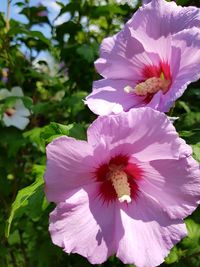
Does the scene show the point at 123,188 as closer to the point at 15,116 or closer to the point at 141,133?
the point at 141,133

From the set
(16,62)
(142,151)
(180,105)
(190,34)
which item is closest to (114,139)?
(142,151)

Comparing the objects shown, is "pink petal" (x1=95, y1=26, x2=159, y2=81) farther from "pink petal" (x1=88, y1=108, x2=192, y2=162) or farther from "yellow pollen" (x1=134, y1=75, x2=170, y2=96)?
"pink petal" (x1=88, y1=108, x2=192, y2=162)

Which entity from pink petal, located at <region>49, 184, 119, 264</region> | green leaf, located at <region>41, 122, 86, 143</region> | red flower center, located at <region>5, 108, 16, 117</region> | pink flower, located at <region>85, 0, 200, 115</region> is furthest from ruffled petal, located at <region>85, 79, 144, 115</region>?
red flower center, located at <region>5, 108, 16, 117</region>

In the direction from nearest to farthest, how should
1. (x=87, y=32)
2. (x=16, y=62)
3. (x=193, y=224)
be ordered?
(x=193, y=224)
(x=16, y=62)
(x=87, y=32)

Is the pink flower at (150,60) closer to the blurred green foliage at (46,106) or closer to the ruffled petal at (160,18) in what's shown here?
the ruffled petal at (160,18)

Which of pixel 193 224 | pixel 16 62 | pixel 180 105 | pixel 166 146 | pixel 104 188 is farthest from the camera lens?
pixel 16 62

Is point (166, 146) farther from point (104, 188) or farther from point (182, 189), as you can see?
point (104, 188)

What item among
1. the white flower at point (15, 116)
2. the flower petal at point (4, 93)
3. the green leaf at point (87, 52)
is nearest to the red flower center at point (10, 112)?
the white flower at point (15, 116)
